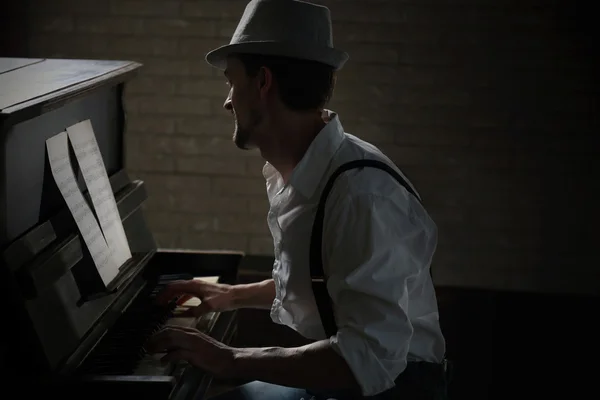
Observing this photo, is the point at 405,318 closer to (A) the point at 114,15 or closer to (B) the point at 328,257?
(B) the point at 328,257

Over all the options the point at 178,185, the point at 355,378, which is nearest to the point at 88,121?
the point at 355,378

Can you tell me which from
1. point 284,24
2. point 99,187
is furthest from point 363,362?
point 99,187

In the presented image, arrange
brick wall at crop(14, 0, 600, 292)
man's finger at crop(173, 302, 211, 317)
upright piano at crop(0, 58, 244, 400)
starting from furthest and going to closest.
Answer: brick wall at crop(14, 0, 600, 292) → man's finger at crop(173, 302, 211, 317) → upright piano at crop(0, 58, 244, 400)

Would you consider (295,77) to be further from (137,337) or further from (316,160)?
(137,337)

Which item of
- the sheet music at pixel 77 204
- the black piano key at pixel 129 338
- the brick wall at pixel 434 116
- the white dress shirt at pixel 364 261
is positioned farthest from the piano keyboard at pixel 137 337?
the brick wall at pixel 434 116

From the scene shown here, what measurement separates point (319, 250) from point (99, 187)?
66cm

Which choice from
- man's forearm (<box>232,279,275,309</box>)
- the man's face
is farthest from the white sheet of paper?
the man's face

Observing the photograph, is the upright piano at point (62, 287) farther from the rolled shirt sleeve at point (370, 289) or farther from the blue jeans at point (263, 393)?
the rolled shirt sleeve at point (370, 289)

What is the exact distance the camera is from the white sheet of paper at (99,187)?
2.11m

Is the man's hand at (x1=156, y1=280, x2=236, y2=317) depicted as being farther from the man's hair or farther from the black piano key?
the man's hair

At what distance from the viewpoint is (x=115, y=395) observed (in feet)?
5.35

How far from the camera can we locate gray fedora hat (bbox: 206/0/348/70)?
1880 millimetres

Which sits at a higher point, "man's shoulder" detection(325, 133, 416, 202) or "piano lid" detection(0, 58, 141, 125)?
"piano lid" detection(0, 58, 141, 125)

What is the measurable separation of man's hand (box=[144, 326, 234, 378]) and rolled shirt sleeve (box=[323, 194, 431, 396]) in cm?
23
